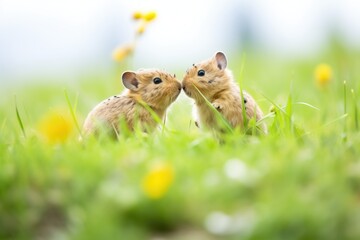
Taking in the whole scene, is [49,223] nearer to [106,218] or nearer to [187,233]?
[106,218]

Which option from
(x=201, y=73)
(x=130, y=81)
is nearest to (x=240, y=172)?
(x=201, y=73)

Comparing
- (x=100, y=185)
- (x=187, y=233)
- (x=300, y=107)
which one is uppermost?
(x=100, y=185)

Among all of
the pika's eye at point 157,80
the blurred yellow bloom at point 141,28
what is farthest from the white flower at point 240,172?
the blurred yellow bloom at point 141,28

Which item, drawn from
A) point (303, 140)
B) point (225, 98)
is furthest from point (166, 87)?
point (303, 140)

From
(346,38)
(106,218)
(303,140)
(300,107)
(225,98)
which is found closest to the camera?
(106,218)

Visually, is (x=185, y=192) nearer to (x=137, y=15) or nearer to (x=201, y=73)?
(x=201, y=73)

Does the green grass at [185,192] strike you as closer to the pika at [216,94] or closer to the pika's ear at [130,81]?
the pika at [216,94]
